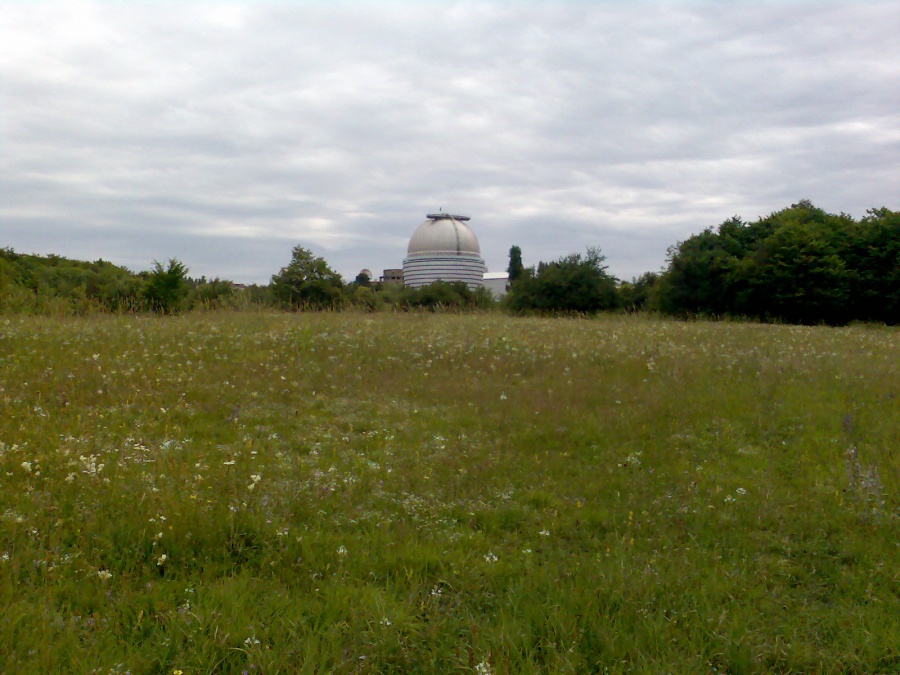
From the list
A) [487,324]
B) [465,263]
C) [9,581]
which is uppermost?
[465,263]

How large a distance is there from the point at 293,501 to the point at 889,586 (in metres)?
5.00

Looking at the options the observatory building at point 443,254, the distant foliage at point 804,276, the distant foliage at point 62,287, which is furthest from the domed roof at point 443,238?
the distant foliage at point 804,276

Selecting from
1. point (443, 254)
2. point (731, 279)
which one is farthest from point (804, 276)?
point (443, 254)

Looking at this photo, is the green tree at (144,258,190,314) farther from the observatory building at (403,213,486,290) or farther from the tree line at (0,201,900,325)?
the observatory building at (403,213,486,290)

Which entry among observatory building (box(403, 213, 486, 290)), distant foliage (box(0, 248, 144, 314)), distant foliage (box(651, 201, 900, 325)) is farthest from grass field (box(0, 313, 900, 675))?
observatory building (box(403, 213, 486, 290))

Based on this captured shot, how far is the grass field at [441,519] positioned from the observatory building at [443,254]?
66995mm

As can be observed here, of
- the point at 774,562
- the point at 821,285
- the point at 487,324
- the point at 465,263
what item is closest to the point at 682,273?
the point at 821,285

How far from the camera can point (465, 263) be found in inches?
3105

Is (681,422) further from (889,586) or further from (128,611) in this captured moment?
(128,611)

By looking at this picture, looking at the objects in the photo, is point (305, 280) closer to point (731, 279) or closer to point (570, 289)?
point (570, 289)

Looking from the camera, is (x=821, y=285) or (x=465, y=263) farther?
(x=465, y=263)

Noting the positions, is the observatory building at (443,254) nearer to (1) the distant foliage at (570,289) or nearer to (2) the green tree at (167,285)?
(1) the distant foliage at (570,289)

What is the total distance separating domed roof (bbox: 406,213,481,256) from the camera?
3123 inches

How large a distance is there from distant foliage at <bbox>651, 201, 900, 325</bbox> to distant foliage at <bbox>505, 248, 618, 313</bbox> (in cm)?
404
